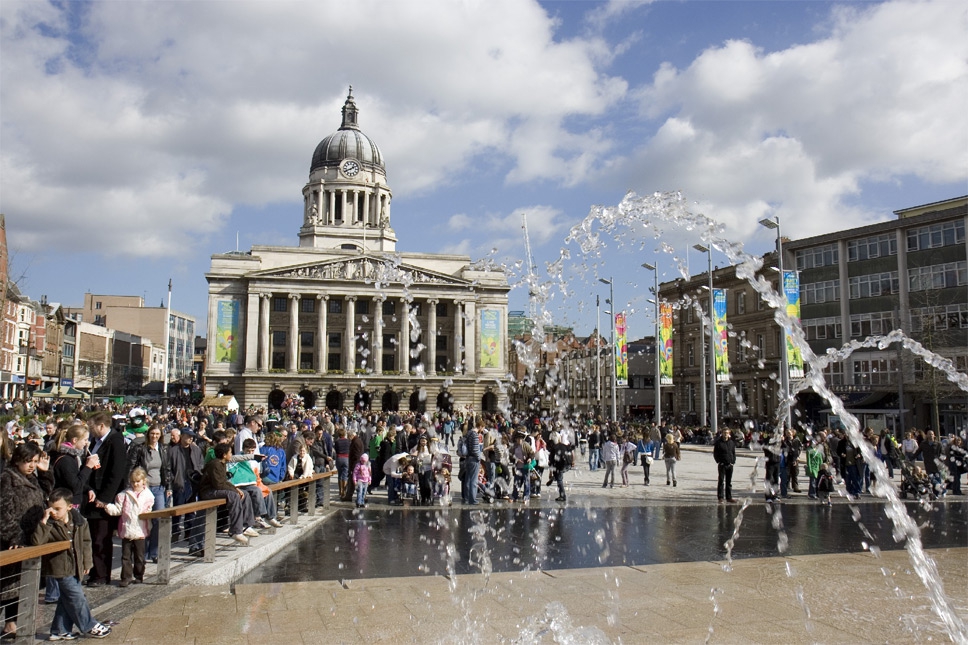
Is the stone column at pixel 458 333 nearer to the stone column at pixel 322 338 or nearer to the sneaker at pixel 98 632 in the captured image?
the stone column at pixel 322 338

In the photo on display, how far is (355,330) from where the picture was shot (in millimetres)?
87812

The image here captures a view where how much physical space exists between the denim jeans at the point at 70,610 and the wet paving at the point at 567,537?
9.26ft

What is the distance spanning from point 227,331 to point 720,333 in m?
60.7

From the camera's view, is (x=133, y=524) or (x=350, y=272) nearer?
(x=133, y=524)

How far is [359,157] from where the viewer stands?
110 metres

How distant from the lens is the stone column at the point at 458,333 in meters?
88.8

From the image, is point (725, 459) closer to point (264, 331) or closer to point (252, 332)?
point (264, 331)

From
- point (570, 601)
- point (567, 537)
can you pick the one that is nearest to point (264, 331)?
point (567, 537)

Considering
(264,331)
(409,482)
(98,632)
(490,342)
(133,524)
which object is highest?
(264,331)

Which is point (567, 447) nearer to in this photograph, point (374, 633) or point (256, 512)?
point (256, 512)

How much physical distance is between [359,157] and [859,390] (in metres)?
77.9

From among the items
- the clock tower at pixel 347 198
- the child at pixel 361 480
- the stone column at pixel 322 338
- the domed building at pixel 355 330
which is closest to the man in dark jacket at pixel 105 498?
the child at pixel 361 480

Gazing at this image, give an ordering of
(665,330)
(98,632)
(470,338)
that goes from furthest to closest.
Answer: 1. (470,338)
2. (665,330)
3. (98,632)

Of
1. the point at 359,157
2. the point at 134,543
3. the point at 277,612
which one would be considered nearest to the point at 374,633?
the point at 277,612
